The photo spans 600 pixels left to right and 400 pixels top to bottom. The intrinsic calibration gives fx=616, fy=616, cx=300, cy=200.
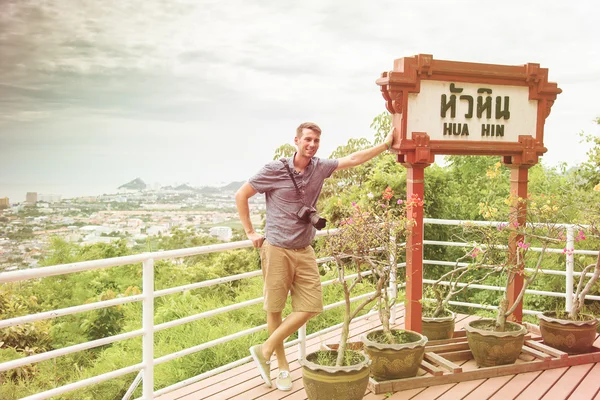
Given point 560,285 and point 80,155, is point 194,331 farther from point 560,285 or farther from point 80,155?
point 80,155

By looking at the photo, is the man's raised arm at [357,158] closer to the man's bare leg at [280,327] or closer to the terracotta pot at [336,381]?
the man's bare leg at [280,327]

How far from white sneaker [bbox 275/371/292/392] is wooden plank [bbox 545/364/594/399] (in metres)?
1.62

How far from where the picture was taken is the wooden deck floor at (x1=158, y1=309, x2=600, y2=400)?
383 centimetres

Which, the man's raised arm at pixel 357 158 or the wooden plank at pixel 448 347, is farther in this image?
the wooden plank at pixel 448 347

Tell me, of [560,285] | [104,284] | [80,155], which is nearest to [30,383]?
[104,284]

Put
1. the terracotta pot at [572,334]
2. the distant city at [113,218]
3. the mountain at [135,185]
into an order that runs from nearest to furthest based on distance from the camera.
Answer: the terracotta pot at [572,334]
the distant city at [113,218]
the mountain at [135,185]

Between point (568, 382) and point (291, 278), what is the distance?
1.98 m

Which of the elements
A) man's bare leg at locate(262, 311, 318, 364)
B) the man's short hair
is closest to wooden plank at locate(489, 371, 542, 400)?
man's bare leg at locate(262, 311, 318, 364)

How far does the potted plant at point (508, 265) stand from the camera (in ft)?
14.1

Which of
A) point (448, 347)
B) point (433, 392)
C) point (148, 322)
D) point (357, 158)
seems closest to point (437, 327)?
point (448, 347)

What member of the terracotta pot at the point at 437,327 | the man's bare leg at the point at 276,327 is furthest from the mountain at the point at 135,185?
the man's bare leg at the point at 276,327

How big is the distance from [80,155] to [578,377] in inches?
813

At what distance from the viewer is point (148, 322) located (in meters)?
3.51

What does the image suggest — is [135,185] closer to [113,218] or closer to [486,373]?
[113,218]
